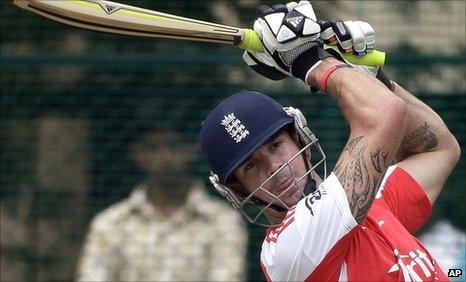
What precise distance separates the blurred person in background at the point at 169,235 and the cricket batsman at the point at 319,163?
1.90 metres

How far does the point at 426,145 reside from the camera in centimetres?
404

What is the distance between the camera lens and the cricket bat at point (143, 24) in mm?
3424

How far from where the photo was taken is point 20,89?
590cm

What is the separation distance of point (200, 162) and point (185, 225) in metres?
0.30

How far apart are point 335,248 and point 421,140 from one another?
892 millimetres

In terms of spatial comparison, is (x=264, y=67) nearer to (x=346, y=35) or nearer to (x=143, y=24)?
(x=346, y=35)

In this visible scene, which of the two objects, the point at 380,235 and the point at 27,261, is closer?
A: the point at 380,235

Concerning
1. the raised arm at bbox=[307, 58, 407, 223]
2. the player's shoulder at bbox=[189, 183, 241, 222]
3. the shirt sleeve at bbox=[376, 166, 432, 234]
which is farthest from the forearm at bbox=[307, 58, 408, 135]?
the player's shoulder at bbox=[189, 183, 241, 222]

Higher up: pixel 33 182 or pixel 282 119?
pixel 282 119

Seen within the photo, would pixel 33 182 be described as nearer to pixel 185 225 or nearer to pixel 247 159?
pixel 185 225

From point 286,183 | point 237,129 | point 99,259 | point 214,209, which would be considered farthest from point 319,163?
point 99,259

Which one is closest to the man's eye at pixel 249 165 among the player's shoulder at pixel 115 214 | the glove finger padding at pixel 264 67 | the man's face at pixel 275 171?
the man's face at pixel 275 171

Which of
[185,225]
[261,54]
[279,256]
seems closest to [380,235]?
[279,256]

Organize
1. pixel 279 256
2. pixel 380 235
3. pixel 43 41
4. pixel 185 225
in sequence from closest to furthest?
pixel 279 256, pixel 380 235, pixel 185 225, pixel 43 41
